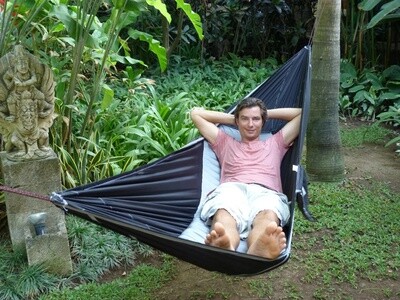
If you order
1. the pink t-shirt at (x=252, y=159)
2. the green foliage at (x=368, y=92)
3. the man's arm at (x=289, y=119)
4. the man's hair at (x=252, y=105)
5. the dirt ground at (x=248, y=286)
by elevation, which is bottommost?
the dirt ground at (x=248, y=286)

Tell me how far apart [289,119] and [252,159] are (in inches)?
12.5

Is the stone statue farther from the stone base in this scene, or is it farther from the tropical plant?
the tropical plant

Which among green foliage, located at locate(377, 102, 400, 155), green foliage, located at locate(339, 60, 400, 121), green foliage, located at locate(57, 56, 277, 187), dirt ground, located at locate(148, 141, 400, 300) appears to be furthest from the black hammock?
green foliage, located at locate(339, 60, 400, 121)

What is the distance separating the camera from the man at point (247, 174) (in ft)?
8.09

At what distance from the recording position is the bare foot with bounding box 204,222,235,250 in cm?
218

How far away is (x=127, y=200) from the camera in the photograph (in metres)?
2.43

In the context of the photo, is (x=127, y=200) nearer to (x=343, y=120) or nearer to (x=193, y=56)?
(x=343, y=120)

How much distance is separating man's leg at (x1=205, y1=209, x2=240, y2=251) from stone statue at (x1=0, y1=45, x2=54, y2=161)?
2.85 ft

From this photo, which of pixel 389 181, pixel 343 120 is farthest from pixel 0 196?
pixel 343 120

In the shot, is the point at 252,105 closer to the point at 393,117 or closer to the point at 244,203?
the point at 244,203

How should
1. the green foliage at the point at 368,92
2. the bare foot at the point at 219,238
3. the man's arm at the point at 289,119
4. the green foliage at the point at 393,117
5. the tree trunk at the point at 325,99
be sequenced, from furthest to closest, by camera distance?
the green foliage at the point at 368,92, the green foliage at the point at 393,117, the tree trunk at the point at 325,99, the man's arm at the point at 289,119, the bare foot at the point at 219,238

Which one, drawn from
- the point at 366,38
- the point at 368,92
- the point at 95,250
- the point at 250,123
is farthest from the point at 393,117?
the point at 95,250

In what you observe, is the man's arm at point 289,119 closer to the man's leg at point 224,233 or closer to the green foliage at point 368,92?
the man's leg at point 224,233

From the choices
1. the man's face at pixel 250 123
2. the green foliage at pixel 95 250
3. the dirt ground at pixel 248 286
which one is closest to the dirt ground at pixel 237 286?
the dirt ground at pixel 248 286
